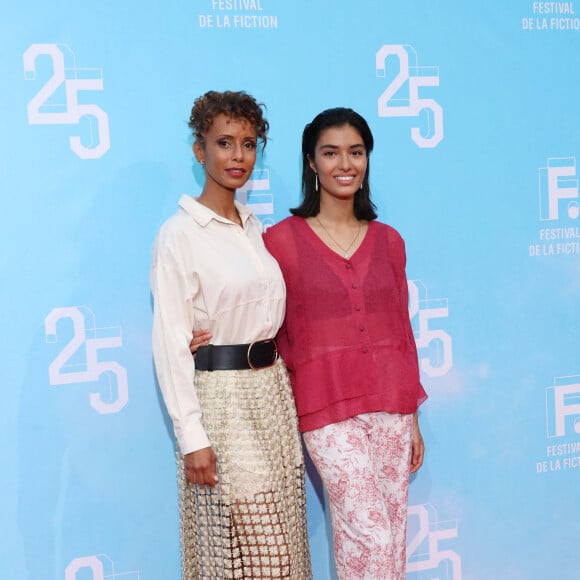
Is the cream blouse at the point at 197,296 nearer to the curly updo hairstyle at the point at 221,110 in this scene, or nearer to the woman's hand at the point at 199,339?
the woman's hand at the point at 199,339

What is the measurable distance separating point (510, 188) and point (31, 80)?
5.40 feet

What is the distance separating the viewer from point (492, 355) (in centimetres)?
301

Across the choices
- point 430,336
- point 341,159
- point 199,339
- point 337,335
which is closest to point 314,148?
point 341,159

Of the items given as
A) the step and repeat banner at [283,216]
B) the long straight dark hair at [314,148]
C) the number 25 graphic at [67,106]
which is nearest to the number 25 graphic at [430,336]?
the step and repeat banner at [283,216]

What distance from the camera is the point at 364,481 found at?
7.52 ft

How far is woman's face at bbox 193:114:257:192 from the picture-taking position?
87.2 inches

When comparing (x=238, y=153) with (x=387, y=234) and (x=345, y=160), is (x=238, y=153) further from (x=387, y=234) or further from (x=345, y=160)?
(x=387, y=234)

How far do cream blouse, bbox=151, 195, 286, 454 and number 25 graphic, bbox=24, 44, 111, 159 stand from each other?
41cm

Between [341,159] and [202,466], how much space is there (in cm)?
93

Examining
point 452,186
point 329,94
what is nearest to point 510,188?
point 452,186

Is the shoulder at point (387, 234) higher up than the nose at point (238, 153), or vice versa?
the nose at point (238, 153)

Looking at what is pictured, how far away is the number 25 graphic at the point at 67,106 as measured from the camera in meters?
2.41

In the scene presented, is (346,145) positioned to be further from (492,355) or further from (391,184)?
(492,355)

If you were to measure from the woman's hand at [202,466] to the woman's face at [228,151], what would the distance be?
71 cm
